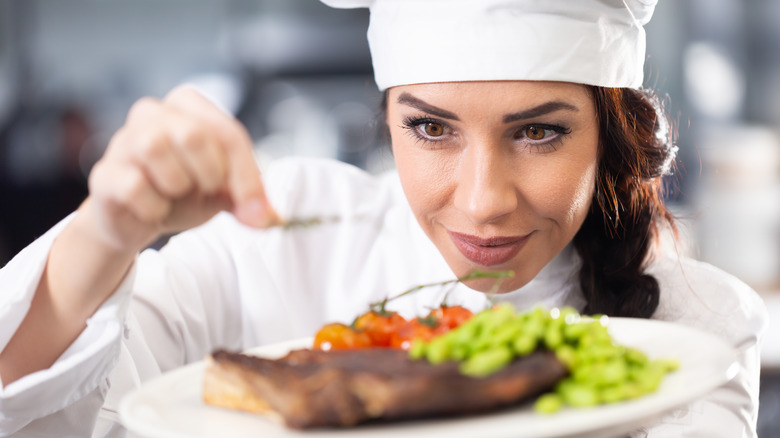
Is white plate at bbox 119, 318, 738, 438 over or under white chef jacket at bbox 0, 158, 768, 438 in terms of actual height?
over

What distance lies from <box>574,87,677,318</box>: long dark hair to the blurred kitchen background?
92.2 inches

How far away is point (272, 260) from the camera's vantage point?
1.61 meters

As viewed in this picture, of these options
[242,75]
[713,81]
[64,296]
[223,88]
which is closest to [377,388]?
[64,296]

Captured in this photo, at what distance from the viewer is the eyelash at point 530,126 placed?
1.15 metres

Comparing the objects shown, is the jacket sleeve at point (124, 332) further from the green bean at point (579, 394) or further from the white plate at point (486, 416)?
the green bean at point (579, 394)

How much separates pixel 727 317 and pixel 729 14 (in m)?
3.08

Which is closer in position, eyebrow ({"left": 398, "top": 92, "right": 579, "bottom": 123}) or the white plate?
the white plate

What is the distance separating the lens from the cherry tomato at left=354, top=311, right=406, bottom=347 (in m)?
0.91

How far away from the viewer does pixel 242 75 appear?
401 cm

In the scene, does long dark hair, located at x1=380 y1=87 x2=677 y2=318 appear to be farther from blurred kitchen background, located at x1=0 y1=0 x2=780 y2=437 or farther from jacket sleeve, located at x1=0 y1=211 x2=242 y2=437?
blurred kitchen background, located at x1=0 y1=0 x2=780 y2=437

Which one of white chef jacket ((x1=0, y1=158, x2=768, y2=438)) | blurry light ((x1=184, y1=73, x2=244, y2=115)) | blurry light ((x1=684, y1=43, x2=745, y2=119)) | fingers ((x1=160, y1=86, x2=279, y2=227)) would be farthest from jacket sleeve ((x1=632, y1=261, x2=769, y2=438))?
blurry light ((x1=184, y1=73, x2=244, y2=115))

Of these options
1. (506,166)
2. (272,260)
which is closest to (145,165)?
(506,166)

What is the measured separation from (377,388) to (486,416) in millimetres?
112

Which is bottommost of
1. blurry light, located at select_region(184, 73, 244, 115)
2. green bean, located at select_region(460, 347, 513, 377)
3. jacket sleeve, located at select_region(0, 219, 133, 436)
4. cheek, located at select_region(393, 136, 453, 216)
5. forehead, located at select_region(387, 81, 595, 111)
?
blurry light, located at select_region(184, 73, 244, 115)
